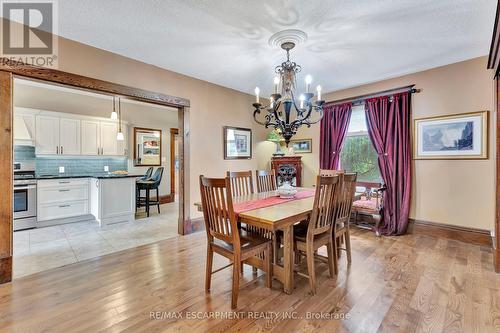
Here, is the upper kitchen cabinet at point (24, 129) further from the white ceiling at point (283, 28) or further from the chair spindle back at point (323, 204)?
the chair spindle back at point (323, 204)

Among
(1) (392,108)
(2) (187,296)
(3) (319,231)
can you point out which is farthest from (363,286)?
(1) (392,108)

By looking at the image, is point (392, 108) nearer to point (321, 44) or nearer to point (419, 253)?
point (321, 44)

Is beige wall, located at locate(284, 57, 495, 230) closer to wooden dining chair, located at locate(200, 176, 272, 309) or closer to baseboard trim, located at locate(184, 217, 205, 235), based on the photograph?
wooden dining chair, located at locate(200, 176, 272, 309)

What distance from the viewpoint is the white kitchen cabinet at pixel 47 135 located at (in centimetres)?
442

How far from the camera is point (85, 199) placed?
454 cm

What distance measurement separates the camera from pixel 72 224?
4324 millimetres

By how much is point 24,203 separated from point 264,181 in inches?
158

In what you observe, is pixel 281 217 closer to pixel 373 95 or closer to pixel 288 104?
pixel 288 104

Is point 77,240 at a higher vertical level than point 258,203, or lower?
lower

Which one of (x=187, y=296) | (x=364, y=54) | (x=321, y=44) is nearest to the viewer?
(x=187, y=296)

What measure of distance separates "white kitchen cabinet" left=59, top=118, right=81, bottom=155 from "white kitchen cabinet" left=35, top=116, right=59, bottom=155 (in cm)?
8

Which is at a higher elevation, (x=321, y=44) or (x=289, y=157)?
(x=321, y=44)

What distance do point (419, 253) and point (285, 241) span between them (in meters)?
2.05

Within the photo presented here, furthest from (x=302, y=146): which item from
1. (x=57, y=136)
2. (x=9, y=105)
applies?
(x=57, y=136)
